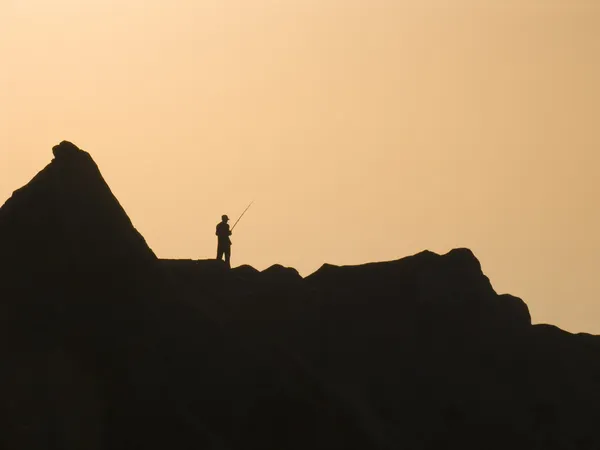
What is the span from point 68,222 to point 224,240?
11.9m

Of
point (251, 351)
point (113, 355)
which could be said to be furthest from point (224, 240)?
point (113, 355)

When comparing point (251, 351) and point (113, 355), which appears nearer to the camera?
point (113, 355)

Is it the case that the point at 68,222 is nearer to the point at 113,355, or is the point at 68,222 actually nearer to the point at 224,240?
the point at 113,355

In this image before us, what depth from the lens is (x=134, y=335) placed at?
62.3m

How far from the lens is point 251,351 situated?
2603 inches

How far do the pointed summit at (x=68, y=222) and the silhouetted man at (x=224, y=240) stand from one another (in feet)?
28.8

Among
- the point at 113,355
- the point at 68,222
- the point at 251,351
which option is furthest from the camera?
the point at 251,351

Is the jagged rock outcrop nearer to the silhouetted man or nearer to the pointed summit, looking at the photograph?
the pointed summit

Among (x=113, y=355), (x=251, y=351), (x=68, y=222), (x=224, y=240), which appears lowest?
(x=113, y=355)

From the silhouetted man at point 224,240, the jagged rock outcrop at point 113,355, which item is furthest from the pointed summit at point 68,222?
the silhouetted man at point 224,240

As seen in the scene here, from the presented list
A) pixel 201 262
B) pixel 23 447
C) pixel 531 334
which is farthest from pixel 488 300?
pixel 23 447

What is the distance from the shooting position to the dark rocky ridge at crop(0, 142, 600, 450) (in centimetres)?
6003

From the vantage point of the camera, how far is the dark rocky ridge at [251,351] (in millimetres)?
60031

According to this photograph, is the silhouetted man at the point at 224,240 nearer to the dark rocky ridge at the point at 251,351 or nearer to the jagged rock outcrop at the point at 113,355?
the dark rocky ridge at the point at 251,351
